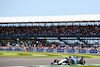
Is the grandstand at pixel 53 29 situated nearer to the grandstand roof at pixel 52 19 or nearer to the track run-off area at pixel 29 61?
the grandstand roof at pixel 52 19

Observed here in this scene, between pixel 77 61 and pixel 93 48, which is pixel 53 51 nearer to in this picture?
pixel 93 48

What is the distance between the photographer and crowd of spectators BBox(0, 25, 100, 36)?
168ft

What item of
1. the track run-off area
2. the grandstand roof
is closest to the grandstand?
the grandstand roof

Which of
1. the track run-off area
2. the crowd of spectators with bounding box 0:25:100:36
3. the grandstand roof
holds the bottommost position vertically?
the track run-off area

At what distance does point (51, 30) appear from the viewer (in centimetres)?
5397

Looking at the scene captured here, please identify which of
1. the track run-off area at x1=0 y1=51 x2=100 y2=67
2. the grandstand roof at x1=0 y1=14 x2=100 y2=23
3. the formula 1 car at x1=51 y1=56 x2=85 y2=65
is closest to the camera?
the formula 1 car at x1=51 y1=56 x2=85 y2=65

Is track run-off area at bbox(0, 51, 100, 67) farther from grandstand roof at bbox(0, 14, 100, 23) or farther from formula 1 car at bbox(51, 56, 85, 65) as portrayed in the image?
grandstand roof at bbox(0, 14, 100, 23)

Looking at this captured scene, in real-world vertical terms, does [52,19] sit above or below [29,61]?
above

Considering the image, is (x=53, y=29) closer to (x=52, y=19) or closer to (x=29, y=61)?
(x=52, y=19)

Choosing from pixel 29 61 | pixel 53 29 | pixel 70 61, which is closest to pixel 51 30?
pixel 53 29

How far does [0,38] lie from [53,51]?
17.6 meters

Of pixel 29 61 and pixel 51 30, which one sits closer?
pixel 29 61

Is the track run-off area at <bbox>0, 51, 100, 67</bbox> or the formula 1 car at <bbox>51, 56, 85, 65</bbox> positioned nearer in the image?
Answer: the formula 1 car at <bbox>51, 56, 85, 65</bbox>

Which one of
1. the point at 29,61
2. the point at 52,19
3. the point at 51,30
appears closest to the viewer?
the point at 29,61
